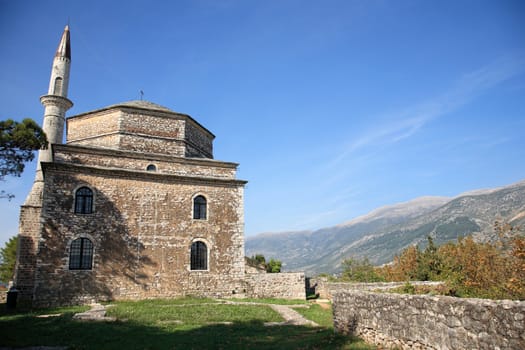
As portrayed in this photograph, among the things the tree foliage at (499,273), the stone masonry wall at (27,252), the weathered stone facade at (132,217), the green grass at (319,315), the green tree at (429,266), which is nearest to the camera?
the tree foliage at (499,273)

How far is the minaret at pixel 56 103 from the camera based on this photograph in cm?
2373

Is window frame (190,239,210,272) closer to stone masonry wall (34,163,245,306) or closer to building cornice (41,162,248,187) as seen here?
stone masonry wall (34,163,245,306)

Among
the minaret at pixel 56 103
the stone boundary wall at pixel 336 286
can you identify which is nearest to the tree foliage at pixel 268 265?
the stone boundary wall at pixel 336 286

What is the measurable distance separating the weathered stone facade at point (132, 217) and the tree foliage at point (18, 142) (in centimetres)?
109

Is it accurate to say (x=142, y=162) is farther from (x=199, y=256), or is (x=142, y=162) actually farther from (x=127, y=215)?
(x=199, y=256)

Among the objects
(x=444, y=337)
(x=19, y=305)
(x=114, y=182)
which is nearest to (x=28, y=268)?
(x=19, y=305)

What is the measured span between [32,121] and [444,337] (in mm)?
19559

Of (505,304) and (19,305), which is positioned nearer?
(505,304)

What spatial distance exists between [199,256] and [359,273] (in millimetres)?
17552

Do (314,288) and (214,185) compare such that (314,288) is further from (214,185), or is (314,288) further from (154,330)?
(154,330)

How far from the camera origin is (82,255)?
18516 mm

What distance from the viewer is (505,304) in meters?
4.91

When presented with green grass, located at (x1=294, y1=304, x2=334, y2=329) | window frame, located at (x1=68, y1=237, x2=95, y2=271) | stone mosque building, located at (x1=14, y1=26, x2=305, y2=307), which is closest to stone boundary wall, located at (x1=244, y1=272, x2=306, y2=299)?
stone mosque building, located at (x1=14, y1=26, x2=305, y2=307)

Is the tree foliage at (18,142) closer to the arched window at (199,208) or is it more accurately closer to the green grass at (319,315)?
the arched window at (199,208)
